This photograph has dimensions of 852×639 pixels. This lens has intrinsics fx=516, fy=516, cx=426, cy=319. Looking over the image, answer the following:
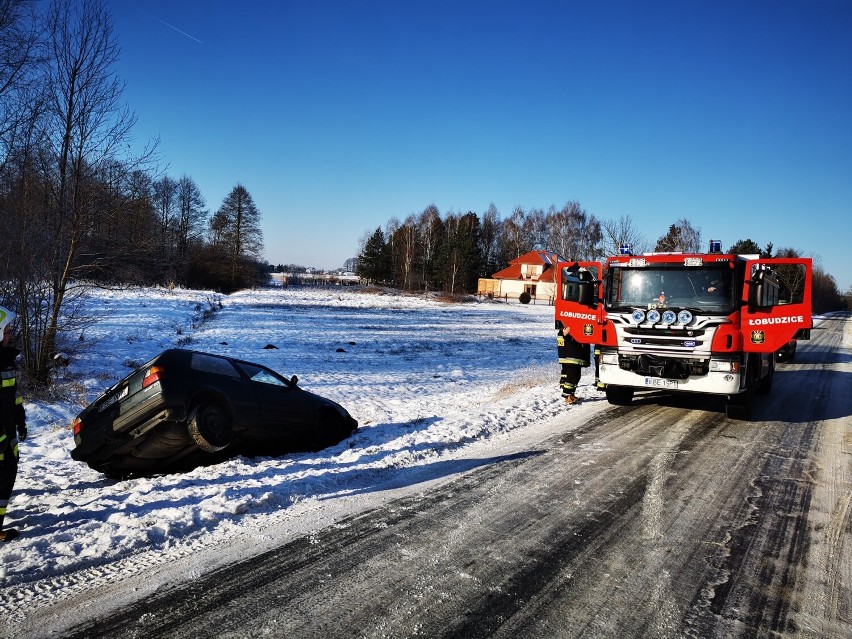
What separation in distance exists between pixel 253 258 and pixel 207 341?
48.0 metres

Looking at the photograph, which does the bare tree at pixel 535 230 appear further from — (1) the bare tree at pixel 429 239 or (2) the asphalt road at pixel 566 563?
(2) the asphalt road at pixel 566 563

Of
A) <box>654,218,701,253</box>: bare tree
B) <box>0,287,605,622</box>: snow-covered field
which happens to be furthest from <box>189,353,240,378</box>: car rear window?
<box>654,218,701,253</box>: bare tree

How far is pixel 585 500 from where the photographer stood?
4941 millimetres

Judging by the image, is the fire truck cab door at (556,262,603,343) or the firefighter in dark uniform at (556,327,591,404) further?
the firefighter in dark uniform at (556,327,591,404)

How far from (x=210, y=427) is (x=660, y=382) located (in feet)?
22.0

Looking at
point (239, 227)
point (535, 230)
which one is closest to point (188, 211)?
point (239, 227)

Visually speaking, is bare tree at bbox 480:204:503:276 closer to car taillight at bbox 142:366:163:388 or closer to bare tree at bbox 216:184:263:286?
bare tree at bbox 216:184:263:286

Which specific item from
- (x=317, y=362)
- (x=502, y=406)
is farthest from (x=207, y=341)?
(x=502, y=406)

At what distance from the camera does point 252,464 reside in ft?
19.7

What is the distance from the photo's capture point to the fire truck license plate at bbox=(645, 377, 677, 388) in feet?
27.0

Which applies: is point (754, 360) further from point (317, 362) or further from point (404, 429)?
point (317, 362)

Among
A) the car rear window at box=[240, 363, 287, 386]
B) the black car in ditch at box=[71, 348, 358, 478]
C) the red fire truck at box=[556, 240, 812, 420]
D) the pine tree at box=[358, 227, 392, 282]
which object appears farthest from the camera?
the pine tree at box=[358, 227, 392, 282]

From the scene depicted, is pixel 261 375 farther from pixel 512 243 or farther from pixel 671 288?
pixel 512 243

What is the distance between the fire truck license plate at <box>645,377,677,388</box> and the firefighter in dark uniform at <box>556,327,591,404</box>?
152cm
